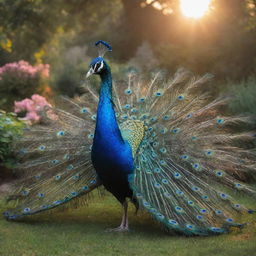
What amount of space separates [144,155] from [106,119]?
57 centimetres

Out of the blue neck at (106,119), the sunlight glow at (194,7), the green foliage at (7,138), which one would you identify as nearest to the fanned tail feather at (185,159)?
the blue neck at (106,119)

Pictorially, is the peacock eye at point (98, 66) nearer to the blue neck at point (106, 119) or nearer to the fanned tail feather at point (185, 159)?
the blue neck at point (106, 119)

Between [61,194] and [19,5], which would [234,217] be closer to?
[61,194]

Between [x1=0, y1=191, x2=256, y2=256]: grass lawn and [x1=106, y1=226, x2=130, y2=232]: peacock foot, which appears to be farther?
[x1=106, y1=226, x2=130, y2=232]: peacock foot

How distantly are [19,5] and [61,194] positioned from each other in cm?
1347

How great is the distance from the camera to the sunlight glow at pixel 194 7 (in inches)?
594

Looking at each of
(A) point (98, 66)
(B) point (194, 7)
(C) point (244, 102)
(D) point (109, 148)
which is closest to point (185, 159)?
(D) point (109, 148)

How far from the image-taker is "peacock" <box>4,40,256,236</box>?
4883 mm

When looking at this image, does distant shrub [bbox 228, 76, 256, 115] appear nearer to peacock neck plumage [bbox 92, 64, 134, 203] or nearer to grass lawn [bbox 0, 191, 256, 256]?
grass lawn [bbox 0, 191, 256, 256]

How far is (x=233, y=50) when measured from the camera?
1319cm

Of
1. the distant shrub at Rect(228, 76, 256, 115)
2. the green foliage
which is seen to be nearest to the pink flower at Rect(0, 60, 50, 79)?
the green foliage

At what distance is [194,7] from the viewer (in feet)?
51.6

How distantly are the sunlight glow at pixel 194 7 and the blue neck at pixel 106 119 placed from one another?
34.8 feet

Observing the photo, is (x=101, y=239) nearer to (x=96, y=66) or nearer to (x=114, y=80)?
(x=96, y=66)
